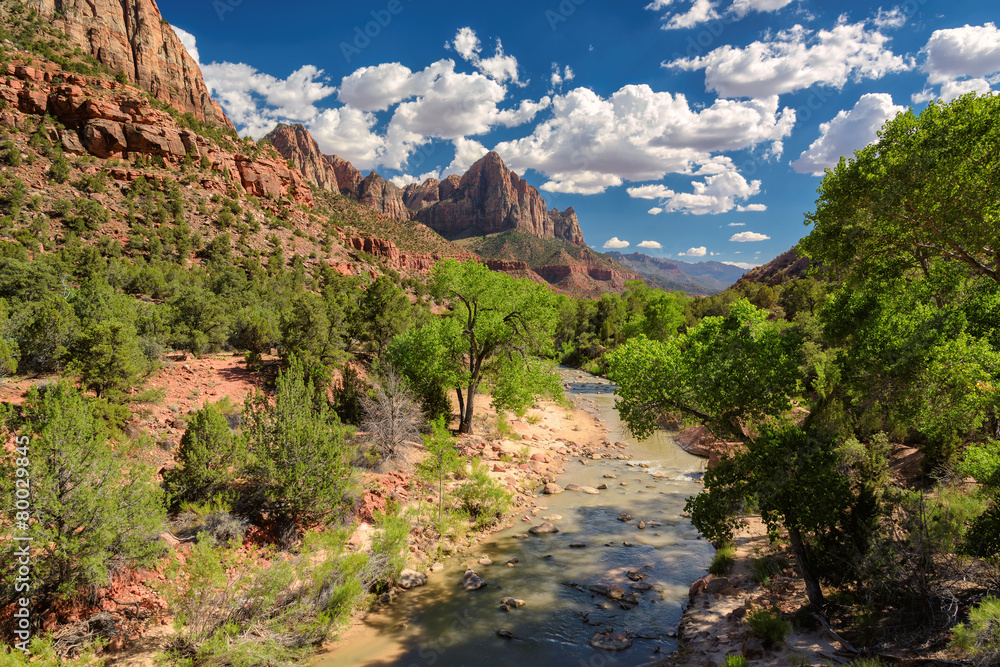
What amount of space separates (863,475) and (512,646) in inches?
340

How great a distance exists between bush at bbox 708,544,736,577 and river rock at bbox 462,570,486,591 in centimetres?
652

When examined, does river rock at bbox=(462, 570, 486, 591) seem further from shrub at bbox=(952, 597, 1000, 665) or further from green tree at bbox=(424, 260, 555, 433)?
shrub at bbox=(952, 597, 1000, 665)

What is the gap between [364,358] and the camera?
2342 centimetres

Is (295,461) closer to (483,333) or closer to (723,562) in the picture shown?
(483,333)

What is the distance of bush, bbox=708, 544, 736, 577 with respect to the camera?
1135 cm

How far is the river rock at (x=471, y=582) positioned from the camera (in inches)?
442

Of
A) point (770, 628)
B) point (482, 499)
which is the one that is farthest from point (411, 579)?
point (770, 628)

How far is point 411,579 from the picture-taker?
11.4m

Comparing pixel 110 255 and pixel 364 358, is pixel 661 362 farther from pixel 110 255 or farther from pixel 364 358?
pixel 110 255

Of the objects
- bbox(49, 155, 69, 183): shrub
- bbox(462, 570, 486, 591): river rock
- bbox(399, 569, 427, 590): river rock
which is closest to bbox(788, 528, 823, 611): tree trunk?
bbox(462, 570, 486, 591): river rock

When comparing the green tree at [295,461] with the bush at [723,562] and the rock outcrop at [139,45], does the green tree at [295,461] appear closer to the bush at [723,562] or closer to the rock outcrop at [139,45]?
the bush at [723,562]

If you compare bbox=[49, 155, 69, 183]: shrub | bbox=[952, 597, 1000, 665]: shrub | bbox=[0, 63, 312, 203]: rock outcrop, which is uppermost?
bbox=[0, 63, 312, 203]: rock outcrop

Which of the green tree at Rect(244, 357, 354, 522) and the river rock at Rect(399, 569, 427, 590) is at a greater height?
the green tree at Rect(244, 357, 354, 522)

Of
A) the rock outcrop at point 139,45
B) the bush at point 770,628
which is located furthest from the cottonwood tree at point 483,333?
the rock outcrop at point 139,45
